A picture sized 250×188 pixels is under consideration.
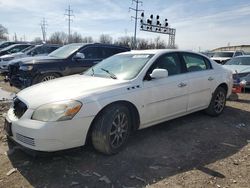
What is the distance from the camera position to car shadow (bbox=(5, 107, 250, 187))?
3.39 m

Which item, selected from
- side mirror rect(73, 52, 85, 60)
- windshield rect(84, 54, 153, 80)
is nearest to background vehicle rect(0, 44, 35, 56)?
side mirror rect(73, 52, 85, 60)

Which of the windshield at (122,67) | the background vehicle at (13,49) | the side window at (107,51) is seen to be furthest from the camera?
the background vehicle at (13,49)

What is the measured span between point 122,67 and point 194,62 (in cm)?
171

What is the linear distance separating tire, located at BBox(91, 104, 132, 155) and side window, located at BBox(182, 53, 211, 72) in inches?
77.4

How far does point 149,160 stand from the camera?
3.93 meters

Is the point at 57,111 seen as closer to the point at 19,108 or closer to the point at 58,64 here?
the point at 19,108

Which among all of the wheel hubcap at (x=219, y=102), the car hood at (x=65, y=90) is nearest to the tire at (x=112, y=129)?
the car hood at (x=65, y=90)

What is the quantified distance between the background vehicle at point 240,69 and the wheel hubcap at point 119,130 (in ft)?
17.0

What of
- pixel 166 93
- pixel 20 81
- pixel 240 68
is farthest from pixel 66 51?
pixel 240 68

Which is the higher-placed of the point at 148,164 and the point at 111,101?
the point at 111,101

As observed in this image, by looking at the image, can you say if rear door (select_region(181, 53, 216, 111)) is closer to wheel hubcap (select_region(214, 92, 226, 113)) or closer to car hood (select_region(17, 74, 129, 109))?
wheel hubcap (select_region(214, 92, 226, 113))

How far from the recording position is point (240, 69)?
397 inches

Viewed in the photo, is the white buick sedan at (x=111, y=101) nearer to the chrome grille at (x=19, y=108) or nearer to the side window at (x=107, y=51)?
the chrome grille at (x=19, y=108)

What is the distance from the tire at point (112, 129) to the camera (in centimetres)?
378
